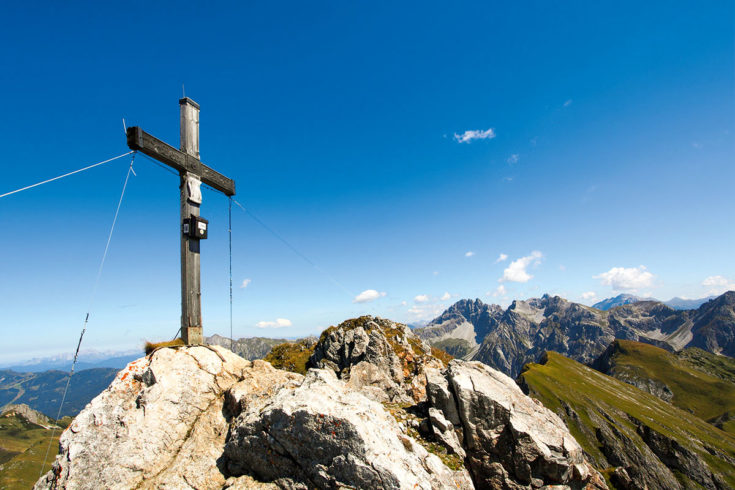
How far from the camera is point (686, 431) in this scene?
14862 cm

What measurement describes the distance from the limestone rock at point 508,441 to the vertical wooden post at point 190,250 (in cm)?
1256

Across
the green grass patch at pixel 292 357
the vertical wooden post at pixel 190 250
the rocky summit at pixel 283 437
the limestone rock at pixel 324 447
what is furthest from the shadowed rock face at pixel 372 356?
the vertical wooden post at pixel 190 250

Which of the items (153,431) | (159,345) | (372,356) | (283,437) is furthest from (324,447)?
(372,356)

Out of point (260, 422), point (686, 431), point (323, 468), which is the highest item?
point (260, 422)

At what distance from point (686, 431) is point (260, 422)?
713 feet

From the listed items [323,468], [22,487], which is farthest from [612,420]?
[22,487]

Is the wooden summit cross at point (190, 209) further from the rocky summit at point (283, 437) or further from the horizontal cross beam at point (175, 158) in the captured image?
the rocky summit at point (283, 437)

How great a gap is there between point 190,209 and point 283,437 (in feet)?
35.1

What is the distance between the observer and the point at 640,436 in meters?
140

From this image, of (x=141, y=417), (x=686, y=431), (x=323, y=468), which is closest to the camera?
(x=323, y=468)

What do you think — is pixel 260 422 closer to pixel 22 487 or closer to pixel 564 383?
pixel 564 383

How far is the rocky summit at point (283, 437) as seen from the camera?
10.8m

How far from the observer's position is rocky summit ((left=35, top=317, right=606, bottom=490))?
10.8 meters

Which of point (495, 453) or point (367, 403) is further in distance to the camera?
point (495, 453)
